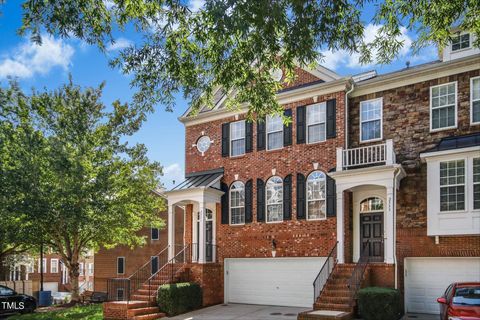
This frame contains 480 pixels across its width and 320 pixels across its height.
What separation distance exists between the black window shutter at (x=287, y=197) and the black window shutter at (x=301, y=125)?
1522 mm

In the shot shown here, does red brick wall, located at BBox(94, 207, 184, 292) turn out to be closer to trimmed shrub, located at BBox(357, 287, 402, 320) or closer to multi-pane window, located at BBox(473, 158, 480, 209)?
trimmed shrub, located at BBox(357, 287, 402, 320)

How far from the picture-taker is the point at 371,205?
61.4 feet

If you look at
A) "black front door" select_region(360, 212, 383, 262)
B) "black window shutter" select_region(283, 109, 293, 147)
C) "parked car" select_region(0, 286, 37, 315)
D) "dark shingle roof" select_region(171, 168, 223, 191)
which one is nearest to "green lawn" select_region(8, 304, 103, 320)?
"parked car" select_region(0, 286, 37, 315)

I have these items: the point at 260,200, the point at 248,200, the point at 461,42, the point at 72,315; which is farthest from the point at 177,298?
the point at 461,42

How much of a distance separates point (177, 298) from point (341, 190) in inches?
280

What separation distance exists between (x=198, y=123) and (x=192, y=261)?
20.6ft

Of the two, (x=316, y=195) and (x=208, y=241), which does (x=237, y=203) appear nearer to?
(x=208, y=241)

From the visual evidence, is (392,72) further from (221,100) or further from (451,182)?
(221,100)

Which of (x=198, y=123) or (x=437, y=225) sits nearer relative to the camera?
(x=437, y=225)

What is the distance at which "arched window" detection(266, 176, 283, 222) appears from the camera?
20703 mm

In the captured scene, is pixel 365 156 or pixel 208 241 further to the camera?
pixel 208 241

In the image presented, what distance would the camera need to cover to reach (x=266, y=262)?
2078 cm

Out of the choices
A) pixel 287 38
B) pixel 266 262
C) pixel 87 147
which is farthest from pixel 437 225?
pixel 87 147

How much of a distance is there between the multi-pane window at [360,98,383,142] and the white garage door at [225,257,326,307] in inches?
191
